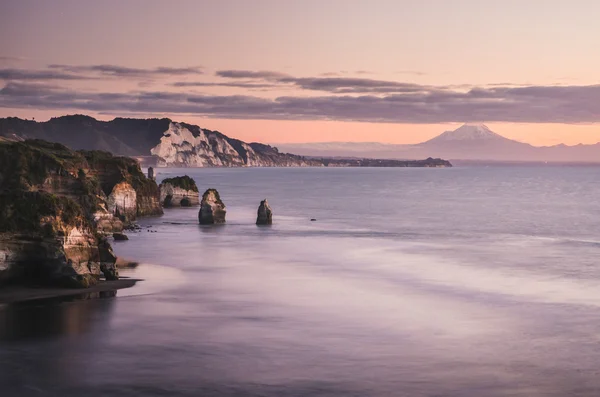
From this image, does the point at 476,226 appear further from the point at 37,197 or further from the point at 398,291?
the point at 37,197

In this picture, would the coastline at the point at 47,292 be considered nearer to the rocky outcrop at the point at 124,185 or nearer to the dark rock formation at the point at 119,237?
the dark rock formation at the point at 119,237

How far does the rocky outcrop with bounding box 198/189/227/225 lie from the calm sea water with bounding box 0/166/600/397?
733 inches

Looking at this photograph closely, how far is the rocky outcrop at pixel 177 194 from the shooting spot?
13375 cm

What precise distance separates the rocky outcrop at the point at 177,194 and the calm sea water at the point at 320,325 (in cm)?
4960

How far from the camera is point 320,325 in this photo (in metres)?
43.2

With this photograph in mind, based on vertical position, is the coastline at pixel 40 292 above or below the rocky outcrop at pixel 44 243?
below

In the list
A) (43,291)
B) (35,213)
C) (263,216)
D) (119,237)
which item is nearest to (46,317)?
(43,291)

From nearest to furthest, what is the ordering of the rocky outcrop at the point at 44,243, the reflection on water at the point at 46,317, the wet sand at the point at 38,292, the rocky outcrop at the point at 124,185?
the reflection on water at the point at 46,317 → the wet sand at the point at 38,292 → the rocky outcrop at the point at 44,243 → the rocky outcrop at the point at 124,185

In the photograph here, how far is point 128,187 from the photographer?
101688 mm

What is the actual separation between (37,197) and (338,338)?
2292cm

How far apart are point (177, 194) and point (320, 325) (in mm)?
94478

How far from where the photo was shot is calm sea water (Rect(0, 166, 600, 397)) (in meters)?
32.5

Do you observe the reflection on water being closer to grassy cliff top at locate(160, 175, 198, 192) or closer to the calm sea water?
the calm sea water

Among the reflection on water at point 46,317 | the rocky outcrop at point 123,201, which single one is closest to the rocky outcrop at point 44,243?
the reflection on water at point 46,317
